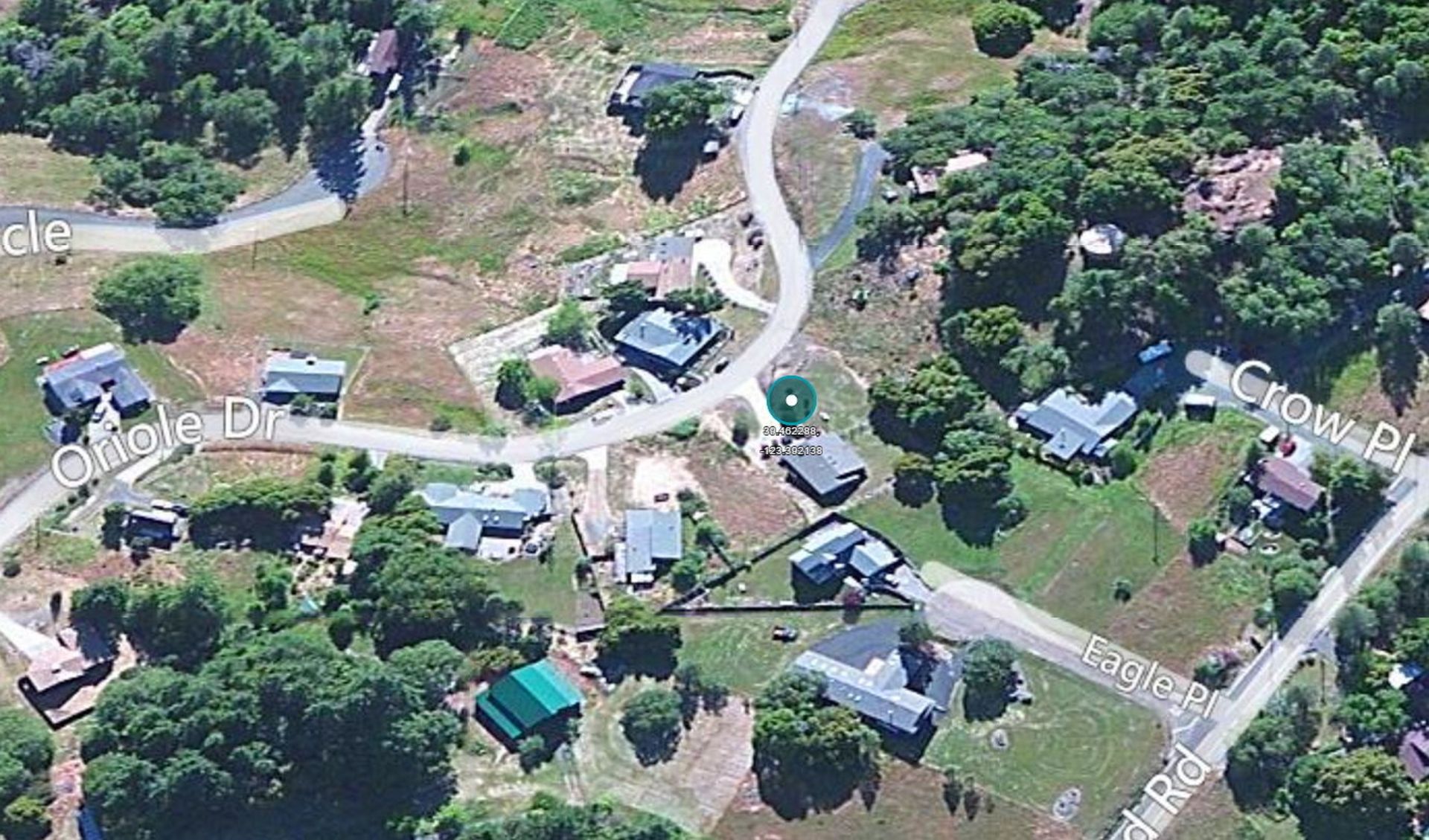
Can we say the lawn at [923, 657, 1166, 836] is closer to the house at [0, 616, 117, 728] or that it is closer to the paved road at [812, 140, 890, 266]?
the paved road at [812, 140, 890, 266]

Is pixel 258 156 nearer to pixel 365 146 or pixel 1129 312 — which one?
pixel 365 146

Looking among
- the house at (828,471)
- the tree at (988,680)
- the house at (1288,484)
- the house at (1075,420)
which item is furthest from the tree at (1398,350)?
the house at (828,471)

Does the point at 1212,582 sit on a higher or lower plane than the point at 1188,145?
lower

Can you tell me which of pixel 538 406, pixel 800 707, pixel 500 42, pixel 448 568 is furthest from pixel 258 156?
pixel 800 707

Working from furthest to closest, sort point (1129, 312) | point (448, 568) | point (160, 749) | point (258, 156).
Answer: point (258, 156) → point (1129, 312) → point (448, 568) → point (160, 749)

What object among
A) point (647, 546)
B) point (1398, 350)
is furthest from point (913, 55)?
point (647, 546)

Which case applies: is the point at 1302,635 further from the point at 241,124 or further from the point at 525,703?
the point at 241,124

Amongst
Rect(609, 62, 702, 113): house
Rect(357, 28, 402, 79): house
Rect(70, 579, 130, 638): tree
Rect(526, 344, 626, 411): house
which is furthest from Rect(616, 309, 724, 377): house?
Rect(70, 579, 130, 638): tree
